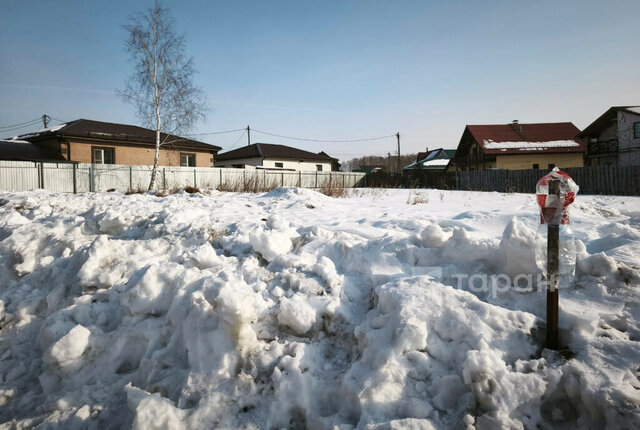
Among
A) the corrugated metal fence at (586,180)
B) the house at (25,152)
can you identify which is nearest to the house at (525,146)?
the corrugated metal fence at (586,180)

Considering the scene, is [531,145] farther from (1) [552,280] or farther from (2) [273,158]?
(1) [552,280]

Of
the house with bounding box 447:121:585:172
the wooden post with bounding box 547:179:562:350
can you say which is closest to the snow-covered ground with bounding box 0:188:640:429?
the wooden post with bounding box 547:179:562:350

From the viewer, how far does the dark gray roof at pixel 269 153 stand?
35.5 meters

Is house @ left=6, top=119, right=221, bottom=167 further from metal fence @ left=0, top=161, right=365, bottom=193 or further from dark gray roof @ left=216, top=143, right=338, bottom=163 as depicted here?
dark gray roof @ left=216, top=143, right=338, bottom=163

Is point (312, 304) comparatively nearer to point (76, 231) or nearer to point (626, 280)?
point (626, 280)

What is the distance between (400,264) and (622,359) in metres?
1.69

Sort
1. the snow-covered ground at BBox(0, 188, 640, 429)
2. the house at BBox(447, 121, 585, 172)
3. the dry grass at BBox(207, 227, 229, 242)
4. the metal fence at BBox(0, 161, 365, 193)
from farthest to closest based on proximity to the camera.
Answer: the house at BBox(447, 121, 585, 172)
the metal fence at BBox(0, 161, 365, 193)
the dry grass at BBox(207, 227, 229, 242)
the snow-covered ground at BBox(0, 188, 640, 429)

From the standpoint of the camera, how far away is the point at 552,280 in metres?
2.06

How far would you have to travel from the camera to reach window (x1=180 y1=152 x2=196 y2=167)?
2539 cm

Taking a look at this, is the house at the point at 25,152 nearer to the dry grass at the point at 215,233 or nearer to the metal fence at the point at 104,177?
the metal fence at the point at 104,177

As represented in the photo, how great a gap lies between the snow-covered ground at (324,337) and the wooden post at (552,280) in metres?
0.11

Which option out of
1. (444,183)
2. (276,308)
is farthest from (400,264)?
(444,183)

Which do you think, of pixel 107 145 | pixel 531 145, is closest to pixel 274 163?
pixel 107 145

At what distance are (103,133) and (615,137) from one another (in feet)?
130
